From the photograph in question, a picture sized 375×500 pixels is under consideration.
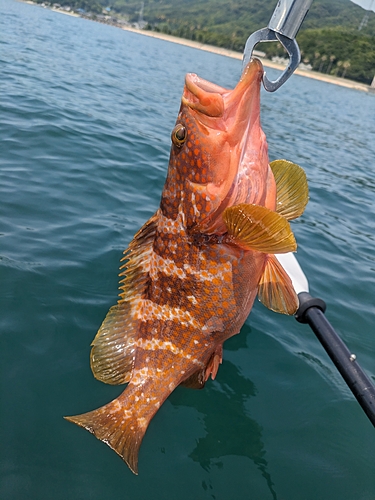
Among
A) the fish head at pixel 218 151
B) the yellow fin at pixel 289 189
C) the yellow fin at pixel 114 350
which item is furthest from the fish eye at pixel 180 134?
the yellow fin at pixel 114 350

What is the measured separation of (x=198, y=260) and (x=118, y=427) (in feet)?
3.79

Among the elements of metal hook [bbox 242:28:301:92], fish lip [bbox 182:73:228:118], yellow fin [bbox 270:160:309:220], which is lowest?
yellow fin [bbox 270:160:309:220]

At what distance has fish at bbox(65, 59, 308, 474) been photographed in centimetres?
228

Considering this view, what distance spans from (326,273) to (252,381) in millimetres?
2992

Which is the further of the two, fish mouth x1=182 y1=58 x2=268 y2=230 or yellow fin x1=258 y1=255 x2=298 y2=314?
yellow fin x1=258 y1=255 x2=298 y2=314

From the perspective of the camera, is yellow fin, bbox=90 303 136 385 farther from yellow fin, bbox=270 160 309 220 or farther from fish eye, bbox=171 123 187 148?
yellow fin, bbox=270 160 309 220

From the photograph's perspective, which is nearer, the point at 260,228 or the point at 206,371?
the point at 260,228

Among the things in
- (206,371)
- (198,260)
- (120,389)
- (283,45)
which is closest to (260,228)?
(198,260)

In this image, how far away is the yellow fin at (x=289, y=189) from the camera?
2713 millimetres

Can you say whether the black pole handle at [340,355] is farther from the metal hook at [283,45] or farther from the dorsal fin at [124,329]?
the metal hook at [283,45]

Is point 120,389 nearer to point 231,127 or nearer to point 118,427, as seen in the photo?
point 118,427

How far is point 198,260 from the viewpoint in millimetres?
2535

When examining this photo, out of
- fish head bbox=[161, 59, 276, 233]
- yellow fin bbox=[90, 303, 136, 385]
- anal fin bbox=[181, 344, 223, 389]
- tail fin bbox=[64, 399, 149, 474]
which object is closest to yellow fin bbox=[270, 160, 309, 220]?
fish head bbox=[161, 59, 276, 233]

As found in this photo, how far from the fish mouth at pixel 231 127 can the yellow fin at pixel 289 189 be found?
344 millimetres
